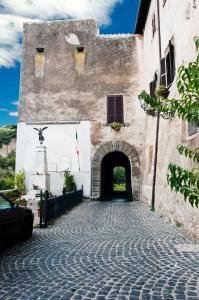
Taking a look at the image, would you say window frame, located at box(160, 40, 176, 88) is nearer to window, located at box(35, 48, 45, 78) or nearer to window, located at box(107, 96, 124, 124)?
window, located at box(107, 96, 124, 124)

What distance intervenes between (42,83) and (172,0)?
10510 mm

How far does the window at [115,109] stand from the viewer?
17.9 meters

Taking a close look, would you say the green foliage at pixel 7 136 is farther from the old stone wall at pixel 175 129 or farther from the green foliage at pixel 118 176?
the old stone wall at pixel 175 129

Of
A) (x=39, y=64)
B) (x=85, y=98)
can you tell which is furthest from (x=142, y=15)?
(x=39, y=64)

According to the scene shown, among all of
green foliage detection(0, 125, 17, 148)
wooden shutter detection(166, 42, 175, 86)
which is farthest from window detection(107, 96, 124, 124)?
green foliage detection(0, 125, 17, 148)

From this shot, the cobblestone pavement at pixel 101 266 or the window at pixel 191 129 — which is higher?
the window at pixel 191 129

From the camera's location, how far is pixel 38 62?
19000mm

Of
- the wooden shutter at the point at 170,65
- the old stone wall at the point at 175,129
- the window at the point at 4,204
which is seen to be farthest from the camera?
the wooden shutter at the point at 170,65

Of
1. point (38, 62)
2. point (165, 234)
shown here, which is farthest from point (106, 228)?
point (38, 62)

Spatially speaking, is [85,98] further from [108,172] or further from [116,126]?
[108,172]

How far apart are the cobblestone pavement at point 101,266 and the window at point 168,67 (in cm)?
571

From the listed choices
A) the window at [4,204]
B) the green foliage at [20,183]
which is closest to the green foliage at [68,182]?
the green foliage at [20,183]

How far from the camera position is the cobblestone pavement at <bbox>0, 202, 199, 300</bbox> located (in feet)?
12.5

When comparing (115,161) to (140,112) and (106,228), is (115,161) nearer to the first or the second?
(140,112)
